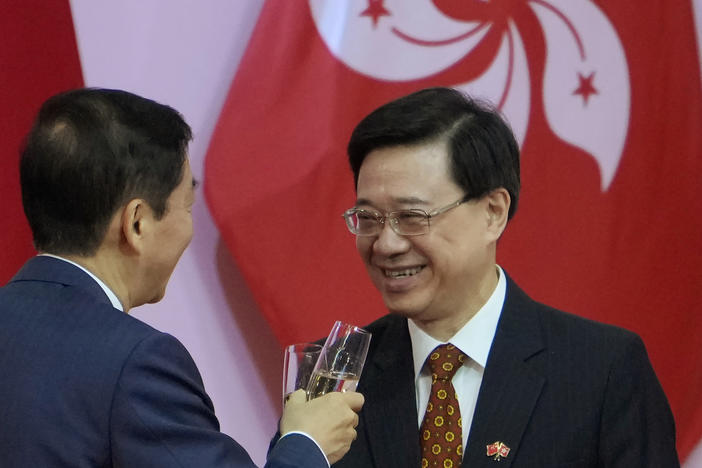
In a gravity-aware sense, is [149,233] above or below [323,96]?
below

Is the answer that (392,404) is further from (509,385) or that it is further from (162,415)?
(162,415)

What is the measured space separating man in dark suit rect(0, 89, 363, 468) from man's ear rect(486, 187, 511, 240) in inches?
23.0

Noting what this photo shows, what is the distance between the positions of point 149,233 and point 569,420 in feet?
2.96

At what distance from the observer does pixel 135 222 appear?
1617 millimetres

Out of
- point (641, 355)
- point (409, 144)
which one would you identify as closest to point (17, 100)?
point (409, 144)

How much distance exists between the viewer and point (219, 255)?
3.05 m

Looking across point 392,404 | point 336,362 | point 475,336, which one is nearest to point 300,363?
point 336,362

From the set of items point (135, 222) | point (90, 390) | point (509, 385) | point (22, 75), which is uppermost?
point (22, 75)

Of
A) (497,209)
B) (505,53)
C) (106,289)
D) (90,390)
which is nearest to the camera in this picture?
(90,390)

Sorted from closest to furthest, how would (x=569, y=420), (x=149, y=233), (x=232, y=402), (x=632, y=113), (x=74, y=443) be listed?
(x=74, y=443) → (x=149, y=233) → (x=569, y=420) → (x=632, y=113) → (x=232, y=402)

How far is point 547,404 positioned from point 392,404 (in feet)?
1.05

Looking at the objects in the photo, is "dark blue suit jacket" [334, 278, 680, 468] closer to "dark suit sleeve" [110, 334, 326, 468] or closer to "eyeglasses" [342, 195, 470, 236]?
"eyeglasses" [342, 195, 470, 236]

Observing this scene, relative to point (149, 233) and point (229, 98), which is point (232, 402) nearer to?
point (229, 98)

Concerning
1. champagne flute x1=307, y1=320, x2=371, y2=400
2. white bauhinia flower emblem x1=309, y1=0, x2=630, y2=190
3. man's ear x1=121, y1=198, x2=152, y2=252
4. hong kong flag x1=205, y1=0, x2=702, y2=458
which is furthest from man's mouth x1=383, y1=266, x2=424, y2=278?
white bauhinia flower emblem x1=309, y1=0, x2=630, y2=190
